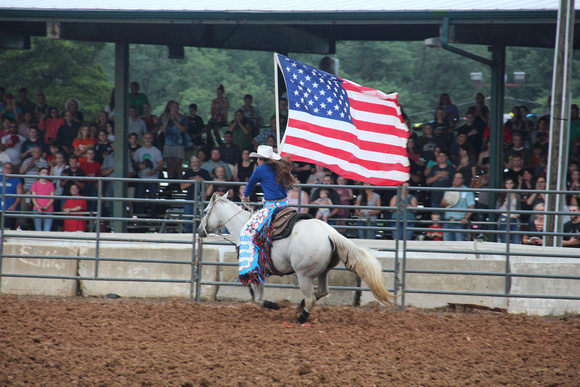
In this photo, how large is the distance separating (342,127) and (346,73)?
85.8 feet

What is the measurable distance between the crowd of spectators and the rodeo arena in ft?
0.19

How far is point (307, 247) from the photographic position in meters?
8.04

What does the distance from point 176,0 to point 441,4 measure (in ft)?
17.5

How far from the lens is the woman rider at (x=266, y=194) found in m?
8.16

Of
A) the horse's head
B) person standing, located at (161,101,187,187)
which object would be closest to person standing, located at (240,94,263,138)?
person standing, located at (161,101,187,187)

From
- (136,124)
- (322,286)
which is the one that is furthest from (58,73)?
(322,286)

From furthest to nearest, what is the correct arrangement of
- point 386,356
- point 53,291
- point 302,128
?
point 53,291
point 302,128
point 386,356

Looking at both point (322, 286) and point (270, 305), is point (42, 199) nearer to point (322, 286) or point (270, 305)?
point (270, 305)

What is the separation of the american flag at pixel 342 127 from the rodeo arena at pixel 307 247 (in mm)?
28

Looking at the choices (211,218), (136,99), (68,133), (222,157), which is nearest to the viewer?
(211,218)

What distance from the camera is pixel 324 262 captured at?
26.6ft

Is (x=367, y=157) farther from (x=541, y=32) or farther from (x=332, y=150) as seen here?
(x=541, y=32)

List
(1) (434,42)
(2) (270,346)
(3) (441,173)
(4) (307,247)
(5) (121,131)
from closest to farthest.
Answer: (2) (270,346) < (4) (307,247) < (1) (434,42) < (3) (441,173) < (5) (121,131)

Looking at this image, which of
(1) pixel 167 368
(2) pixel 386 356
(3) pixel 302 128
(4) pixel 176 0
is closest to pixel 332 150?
(3) pixel 302 128
